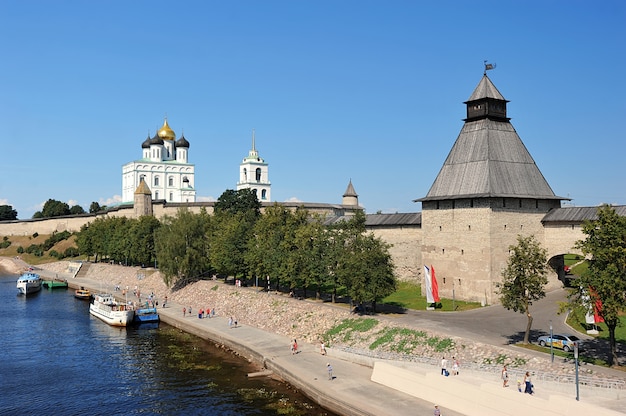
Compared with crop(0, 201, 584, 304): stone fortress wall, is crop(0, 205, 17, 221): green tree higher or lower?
higher

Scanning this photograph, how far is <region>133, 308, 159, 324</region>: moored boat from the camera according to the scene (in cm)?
4909

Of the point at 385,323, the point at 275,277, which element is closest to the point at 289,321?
the point at 275,277

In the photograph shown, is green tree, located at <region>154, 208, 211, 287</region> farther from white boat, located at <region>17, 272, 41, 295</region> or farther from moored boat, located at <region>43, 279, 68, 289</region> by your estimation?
moored boat, located at <region>43, 279, 68, 289</region>

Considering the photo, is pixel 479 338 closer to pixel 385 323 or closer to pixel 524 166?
pixel 385 323

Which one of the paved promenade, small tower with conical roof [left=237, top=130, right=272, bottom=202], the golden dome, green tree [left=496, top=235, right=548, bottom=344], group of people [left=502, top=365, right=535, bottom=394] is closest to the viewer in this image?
the paved promenade

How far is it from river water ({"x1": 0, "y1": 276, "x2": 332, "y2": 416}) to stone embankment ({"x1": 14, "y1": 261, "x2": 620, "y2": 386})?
5.27 meters

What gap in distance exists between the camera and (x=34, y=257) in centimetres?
10725

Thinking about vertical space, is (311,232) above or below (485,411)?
above

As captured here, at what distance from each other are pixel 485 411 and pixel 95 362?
25.6 metres

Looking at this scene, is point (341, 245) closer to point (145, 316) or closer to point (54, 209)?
point (145, 316)

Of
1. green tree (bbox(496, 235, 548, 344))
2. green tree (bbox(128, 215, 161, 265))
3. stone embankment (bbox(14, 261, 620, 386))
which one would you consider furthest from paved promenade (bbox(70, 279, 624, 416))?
green tree (bbox(128, 215, 161, 265))

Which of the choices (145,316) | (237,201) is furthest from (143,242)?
(145,316)

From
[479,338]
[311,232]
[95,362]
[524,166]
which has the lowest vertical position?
[95,362]

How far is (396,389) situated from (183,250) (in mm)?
38481
